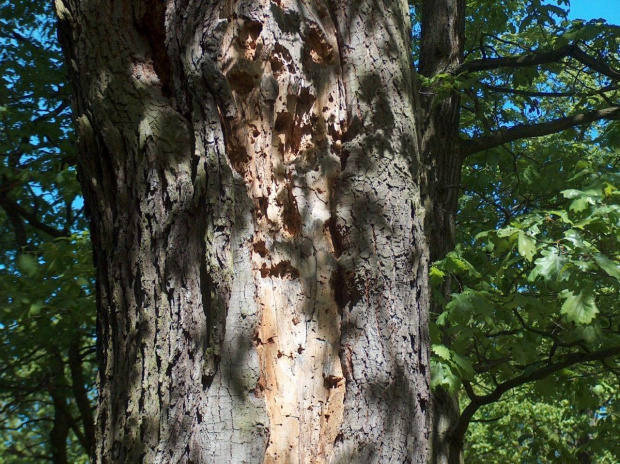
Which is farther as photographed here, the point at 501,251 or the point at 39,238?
the point at 39,238

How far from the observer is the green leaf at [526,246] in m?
3.62

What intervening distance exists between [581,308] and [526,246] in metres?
0.42

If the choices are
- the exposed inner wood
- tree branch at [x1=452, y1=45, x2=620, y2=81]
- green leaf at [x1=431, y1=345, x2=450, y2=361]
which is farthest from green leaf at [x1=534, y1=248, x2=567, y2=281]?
tree branch at [x1=452, y1=45, x2=620, y2=81]

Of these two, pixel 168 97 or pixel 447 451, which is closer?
pixel 168 97

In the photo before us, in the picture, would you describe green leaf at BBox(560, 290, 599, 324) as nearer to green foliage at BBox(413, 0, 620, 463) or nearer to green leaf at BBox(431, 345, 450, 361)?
green foliage at BBox(413, 0, 620, 463)

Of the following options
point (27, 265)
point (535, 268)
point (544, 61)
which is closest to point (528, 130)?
point (544, 61)

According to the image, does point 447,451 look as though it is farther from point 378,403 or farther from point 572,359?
point 378,403

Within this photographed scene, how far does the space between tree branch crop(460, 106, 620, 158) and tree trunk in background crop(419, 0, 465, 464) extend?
0.13 meters

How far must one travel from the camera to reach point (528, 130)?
5566 mm

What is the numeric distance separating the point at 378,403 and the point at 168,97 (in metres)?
Answer: 1.08

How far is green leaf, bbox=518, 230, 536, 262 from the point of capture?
362cm

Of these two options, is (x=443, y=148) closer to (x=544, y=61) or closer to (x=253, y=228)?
(x=544, y=61)

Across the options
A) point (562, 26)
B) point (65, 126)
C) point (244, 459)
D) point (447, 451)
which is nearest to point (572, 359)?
point (447, 451)

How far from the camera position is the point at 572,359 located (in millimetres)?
4934
